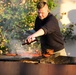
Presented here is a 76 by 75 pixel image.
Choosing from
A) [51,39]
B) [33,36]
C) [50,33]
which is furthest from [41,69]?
[51,39]

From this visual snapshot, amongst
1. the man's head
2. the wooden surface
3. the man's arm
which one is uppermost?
the man's head

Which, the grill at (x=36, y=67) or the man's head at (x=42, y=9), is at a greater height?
the man's head at (x=42, y=9)

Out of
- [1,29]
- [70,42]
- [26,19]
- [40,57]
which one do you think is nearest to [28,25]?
[26,19]

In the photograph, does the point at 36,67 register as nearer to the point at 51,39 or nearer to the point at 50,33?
the point at 50,33

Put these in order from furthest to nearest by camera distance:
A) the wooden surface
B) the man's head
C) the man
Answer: the man's head
the man
the wooden surface

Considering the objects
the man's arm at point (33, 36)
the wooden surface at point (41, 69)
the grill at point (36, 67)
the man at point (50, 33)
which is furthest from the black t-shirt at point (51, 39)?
the wooden surface at point (41, 69)

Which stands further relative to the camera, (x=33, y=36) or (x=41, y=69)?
(x=33, y=36)

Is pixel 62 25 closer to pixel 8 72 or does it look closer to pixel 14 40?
pixel 14 40

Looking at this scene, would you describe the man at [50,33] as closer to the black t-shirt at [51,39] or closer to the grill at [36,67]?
the black t-shirt at [51,39]

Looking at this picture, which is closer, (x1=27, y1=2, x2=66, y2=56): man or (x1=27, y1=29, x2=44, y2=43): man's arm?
(x1=27, y1=29, x2=44, y2=43): man's arm

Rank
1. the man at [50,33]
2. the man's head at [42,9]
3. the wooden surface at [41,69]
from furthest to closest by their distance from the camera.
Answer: the man's head at [42,9], the man at [50,33], the wooden surface at [41,69]

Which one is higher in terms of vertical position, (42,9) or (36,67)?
(42,9)

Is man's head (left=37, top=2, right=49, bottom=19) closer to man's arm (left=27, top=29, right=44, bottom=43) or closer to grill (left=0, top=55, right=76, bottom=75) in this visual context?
man's arm (left=27, top=29, right=44, bottom=43)

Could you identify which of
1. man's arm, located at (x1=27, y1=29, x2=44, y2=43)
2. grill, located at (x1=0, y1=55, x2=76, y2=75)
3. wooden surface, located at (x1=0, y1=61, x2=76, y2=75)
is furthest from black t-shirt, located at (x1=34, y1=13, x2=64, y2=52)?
wooden surface, located at (x1=0, y1=61, x2=76, y2=75)
